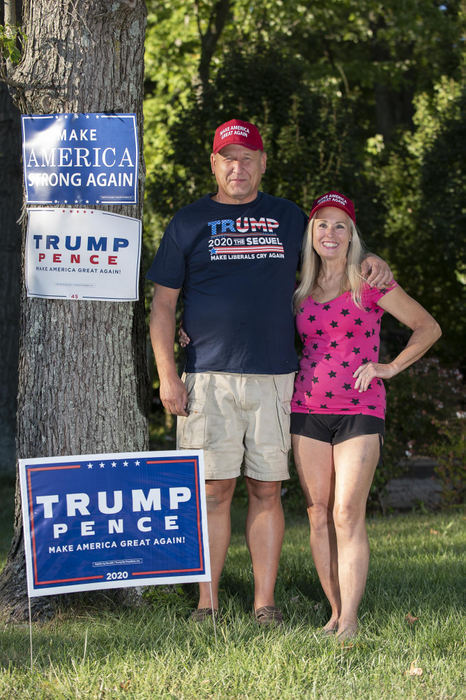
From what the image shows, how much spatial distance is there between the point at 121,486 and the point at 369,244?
7733 mm

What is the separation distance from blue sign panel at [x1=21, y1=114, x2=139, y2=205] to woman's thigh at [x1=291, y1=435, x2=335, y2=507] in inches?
61.8

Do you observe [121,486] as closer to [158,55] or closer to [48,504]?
[48,504]

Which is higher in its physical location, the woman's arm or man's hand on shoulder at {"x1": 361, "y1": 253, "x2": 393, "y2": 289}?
man's hand on shoulder at {"x1": 361, "y1": 253, "x2": 393, "y2": 289}

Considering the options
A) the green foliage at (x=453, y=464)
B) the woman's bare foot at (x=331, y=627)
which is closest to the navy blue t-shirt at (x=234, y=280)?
the woman's bare foot at (x=331, y=627)

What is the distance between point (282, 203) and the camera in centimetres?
456

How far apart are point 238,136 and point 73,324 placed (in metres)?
1.27

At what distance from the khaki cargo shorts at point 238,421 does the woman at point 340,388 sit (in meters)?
0.09

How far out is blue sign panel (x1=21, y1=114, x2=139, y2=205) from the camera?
4414 millimetres

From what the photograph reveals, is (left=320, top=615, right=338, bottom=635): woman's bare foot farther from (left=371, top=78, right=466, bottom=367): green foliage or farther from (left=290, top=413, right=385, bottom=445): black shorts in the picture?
(left=371, top=78, right=466, bottom=367): green foliage

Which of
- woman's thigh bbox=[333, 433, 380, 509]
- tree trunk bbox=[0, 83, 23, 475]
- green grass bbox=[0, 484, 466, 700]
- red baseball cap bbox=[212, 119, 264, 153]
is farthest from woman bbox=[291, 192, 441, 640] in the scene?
tree trunk bbox=[0, 83, 23, 475]

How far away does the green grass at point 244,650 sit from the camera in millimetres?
3441

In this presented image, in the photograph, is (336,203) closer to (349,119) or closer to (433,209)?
(349,119)

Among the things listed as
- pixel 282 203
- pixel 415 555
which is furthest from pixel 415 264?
pixel 282 203

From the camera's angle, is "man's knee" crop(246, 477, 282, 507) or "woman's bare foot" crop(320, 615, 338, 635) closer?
"woman's bare foot" crop(320, 615, 338, 635)
